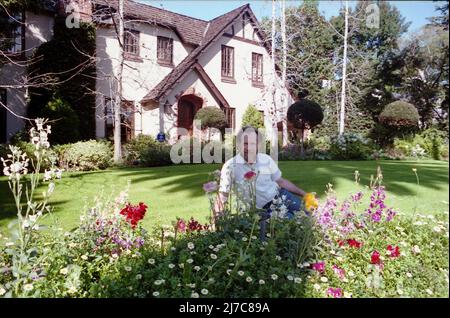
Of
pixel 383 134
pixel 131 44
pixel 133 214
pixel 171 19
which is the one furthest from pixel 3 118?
pixel 383 134

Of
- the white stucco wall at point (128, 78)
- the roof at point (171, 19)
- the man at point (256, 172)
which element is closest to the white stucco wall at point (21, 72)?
the white stucco wall at point (128, 78)

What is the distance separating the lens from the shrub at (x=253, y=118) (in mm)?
4366

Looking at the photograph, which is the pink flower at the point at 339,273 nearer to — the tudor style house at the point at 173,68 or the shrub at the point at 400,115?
the shrub at the point at 400,115

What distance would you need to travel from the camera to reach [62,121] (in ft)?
31.8

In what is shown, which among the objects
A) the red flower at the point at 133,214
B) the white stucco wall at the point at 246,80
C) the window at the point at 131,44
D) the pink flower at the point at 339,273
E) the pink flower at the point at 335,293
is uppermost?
the window at the point at 131,44

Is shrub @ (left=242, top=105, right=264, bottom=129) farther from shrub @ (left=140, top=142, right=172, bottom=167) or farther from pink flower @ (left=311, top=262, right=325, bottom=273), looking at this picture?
shrub @ (left=140, top=142, right=172, bottom=167)

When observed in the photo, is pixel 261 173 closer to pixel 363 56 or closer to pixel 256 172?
pixel 256 172

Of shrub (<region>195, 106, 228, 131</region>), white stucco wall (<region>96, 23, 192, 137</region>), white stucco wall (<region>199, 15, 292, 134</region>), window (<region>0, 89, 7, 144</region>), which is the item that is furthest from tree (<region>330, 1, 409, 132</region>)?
window (<region>0, 89, 7, 144</region>)

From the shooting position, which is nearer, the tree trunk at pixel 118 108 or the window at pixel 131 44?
the tree trunk at pixel 118 108

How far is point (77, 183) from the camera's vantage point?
6184 millimetres

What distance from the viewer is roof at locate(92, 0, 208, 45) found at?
569cm

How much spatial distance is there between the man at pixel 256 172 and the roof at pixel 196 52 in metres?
1.79
